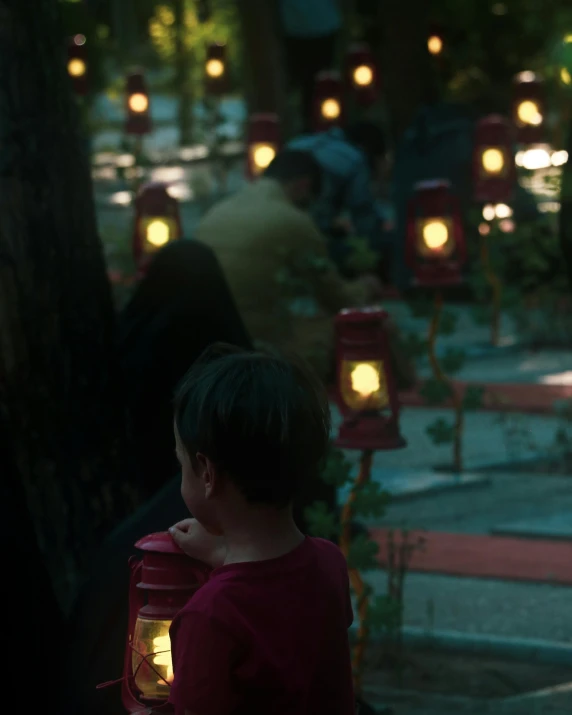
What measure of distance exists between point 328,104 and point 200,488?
12.1 metres

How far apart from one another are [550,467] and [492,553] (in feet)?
4.96

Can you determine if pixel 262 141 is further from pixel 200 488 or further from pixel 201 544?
pixel 200 488

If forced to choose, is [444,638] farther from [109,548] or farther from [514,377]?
[514,377]

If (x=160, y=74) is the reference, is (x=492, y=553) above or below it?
below

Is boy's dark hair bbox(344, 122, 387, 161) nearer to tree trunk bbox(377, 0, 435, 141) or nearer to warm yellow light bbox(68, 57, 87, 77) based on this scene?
tree trunk bbox(377, 0, 435, 141)

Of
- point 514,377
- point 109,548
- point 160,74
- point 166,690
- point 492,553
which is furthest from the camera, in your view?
point 160,74

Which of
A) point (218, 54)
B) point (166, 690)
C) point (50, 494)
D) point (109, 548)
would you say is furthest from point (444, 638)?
point (218, 54)

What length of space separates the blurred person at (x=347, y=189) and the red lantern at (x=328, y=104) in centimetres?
108

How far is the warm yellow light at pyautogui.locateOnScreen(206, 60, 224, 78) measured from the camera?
17188 mm

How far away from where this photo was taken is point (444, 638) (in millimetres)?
5547

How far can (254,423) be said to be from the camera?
7.72 feet

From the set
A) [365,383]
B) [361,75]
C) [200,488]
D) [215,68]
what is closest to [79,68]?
[215,68]

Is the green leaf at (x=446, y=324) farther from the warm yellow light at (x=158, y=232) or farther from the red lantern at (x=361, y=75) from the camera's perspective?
the red lantern at (x=361, y=75)

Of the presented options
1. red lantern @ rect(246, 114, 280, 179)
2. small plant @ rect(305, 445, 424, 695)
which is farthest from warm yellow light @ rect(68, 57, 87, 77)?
small plant @ rect(305, 445, 424, 695)
